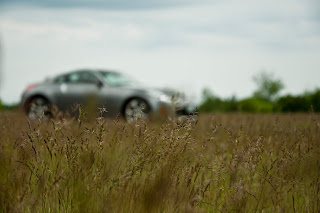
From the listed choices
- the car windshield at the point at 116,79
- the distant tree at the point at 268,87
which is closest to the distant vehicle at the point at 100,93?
the car windshield at the point at 116,79

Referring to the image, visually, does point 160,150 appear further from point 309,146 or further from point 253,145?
point 309,146

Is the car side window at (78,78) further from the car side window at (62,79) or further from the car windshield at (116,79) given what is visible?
the car windshield at (116,79)

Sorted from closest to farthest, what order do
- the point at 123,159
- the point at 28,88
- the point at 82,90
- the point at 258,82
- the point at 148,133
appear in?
1. the point at 148,133
2. the point at 123,159
3. the point at 82,90
4. the point at 28,88
5. the point at 258,82

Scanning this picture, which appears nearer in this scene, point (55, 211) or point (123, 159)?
point (55, 211)

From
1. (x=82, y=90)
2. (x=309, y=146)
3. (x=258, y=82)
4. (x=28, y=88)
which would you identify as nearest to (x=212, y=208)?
(x=309, y=146)

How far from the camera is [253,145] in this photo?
2748 mm

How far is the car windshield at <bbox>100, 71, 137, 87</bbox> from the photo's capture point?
1036 cm

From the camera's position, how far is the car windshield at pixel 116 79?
408 inches

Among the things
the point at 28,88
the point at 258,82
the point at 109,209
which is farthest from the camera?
the point at 258,82

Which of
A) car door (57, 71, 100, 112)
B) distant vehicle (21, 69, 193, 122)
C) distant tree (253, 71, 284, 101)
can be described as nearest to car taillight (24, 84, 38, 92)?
distant vehicle (21, 69, 193, 122)

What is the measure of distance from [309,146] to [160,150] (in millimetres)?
1214

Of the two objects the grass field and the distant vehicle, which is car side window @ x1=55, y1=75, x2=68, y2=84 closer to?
the distant vehicle

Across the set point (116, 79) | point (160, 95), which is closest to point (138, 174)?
point (160, 95)

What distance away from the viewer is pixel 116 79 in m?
10.6
